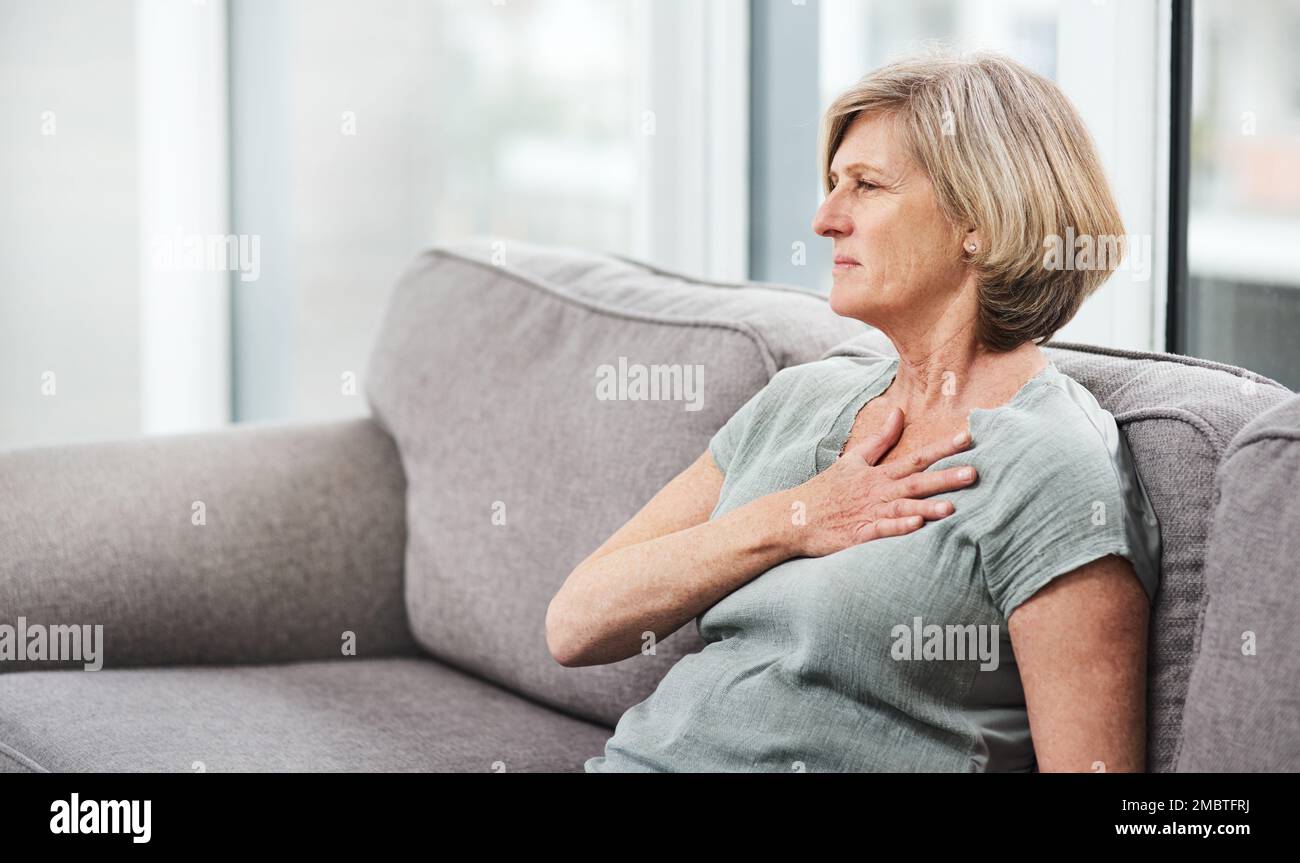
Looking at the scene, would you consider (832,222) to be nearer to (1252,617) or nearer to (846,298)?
(846,298)

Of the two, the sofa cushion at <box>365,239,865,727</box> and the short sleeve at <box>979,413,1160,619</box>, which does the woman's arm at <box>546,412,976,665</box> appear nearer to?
the short sleeve at <box>979,413,1160,619</box>

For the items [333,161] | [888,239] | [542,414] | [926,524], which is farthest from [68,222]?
[926,524]

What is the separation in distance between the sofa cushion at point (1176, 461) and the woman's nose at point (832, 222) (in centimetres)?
29

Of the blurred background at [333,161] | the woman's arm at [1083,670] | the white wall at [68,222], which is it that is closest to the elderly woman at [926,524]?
the woman's arm at [1083,670]

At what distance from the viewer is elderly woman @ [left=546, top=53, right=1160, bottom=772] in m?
1.06

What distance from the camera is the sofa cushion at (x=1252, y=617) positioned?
3.05ft

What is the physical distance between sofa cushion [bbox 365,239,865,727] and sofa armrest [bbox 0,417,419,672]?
7 centimetres

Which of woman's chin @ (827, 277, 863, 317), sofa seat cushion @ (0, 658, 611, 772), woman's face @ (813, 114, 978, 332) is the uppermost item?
woman's face @ (813, 114, 978, 332)

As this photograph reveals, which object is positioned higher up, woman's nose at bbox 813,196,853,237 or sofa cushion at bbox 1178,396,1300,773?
woman's nose at bbox 813,196,853,237

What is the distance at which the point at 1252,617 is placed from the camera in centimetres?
97

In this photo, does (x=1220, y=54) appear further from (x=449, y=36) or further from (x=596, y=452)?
(x=449, y=36)

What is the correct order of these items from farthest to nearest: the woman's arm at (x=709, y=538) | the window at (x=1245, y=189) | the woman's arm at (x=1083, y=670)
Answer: the window at (x=1245, y=189), the woman's arm at (x=709, y=538), the woman's arm at (x=1083, y=670)

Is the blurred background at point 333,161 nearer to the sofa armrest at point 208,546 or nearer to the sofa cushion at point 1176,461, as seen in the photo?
the sofa armrest at point 208,546

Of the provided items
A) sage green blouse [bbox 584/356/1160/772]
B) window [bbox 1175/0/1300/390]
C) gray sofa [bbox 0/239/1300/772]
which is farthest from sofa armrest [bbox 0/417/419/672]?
window [bbox 1175/0/1300/390]
